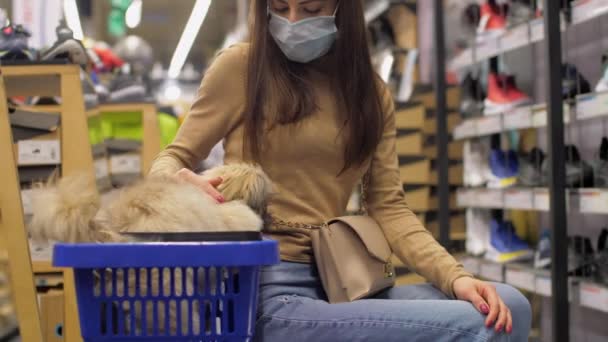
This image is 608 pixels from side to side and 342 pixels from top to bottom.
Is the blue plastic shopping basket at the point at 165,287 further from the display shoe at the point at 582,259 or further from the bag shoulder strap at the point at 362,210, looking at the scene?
the display shoe at the point at 582,259

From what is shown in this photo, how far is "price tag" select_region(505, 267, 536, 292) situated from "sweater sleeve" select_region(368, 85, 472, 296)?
2068 millimetres

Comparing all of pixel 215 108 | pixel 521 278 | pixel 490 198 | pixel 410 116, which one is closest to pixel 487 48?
pixel 490 198

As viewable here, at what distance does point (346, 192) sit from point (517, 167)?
9.19 feet

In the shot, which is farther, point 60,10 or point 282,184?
point 60,10

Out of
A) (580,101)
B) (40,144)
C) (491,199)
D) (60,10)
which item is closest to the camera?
(40,144)

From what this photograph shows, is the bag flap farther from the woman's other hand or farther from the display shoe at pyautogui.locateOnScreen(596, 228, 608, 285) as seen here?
the display shoe at pyautogui.locateOnScreen(596, 228, 608, 285)

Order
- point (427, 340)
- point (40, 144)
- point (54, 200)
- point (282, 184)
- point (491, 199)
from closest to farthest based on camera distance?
1. point (54, 200)
2. point (427, 340)
3. point (282, 184)
4. point (40, 144)
5. point (491, 199)

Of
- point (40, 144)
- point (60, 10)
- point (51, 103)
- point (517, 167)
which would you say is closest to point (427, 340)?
point (40, 144)

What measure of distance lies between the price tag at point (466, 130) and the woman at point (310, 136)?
2.81m

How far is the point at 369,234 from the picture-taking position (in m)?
1.81

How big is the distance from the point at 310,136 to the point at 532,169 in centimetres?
276

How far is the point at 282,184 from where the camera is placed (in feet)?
6.21

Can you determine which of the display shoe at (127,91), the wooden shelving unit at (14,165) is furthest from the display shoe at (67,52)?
the display shoe at (127,91)

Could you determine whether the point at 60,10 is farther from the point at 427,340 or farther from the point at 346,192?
the point at 427,340
